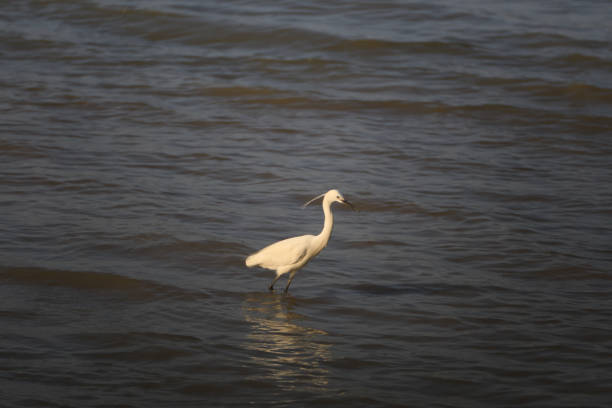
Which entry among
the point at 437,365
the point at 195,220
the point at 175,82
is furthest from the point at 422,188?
the point at 175,82

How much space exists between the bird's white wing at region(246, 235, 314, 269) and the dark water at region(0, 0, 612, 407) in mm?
Answer: 269

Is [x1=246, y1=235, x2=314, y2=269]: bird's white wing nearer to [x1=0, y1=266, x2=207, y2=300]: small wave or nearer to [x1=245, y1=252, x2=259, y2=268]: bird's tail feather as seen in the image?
[x1=245, y1=252, x2=259, y2=268]: bird's tail feather

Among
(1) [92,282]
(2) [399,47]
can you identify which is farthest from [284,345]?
(2) [399,47]

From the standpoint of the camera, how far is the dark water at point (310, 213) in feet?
15.2

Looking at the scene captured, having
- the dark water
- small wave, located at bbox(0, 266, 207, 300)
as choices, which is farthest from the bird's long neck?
small wave, located at bbox(0, 266, 207, 300)

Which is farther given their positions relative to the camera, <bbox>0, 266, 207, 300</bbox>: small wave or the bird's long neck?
the bird's long neck

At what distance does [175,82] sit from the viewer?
12336 mm

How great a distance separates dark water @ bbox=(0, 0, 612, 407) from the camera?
464 centimetres

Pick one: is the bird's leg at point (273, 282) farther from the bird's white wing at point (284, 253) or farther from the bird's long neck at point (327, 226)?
the bird's long neck at point (327, 226)

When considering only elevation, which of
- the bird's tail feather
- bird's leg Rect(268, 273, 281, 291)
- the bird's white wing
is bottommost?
bird's leg Rect(268, 273, 281, 291)

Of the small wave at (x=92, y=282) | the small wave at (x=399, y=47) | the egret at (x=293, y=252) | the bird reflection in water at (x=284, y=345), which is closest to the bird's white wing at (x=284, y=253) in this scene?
the egret at (x=293, y=252)

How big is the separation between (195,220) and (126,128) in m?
3.32

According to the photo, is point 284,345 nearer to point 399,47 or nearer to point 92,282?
point 92,282

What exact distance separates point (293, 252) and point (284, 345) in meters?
0.95
